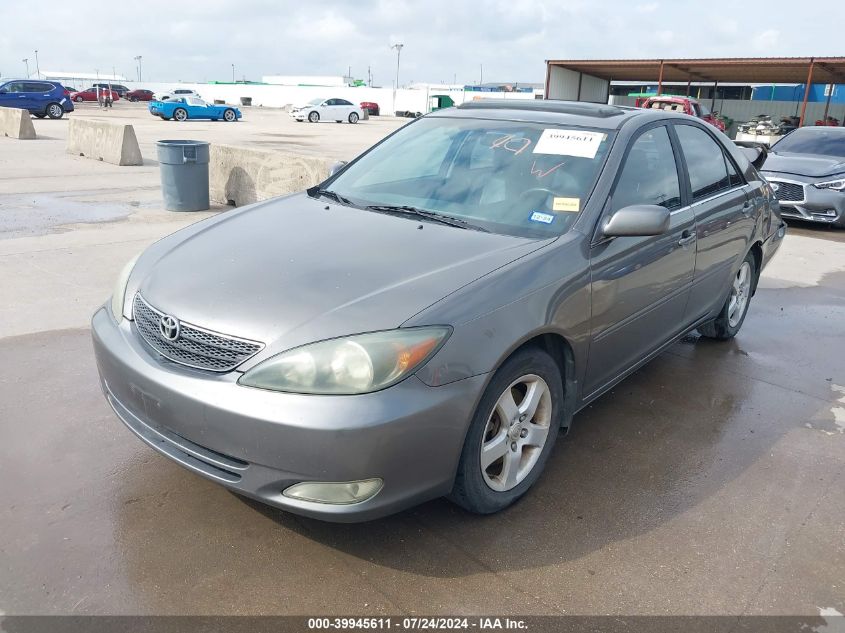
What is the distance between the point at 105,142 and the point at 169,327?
14.7 meters

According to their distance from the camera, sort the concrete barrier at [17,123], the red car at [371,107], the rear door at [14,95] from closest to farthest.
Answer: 1. the concrete barrier at [17,123]
2. the rear door at [14,95]
3. the red car at [371,107]

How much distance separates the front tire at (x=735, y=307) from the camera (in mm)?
5164

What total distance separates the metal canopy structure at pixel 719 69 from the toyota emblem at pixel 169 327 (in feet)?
84.0

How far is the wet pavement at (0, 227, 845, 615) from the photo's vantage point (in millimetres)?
2518

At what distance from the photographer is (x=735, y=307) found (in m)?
5.29

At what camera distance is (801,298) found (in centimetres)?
675

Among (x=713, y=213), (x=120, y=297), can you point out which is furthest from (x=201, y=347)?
(x=713, y=213)

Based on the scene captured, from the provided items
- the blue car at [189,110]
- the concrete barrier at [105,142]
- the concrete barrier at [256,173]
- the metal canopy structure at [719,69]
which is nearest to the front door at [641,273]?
the concrete barrier at [256,173]

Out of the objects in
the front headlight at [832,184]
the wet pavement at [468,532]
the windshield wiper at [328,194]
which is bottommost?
the wet pavement at [468,532]

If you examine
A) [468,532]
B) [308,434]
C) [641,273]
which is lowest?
[468,532]

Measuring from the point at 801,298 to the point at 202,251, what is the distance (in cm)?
589

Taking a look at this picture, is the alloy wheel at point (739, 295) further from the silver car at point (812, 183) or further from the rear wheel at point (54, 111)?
the rear wheel at point (54, 111)

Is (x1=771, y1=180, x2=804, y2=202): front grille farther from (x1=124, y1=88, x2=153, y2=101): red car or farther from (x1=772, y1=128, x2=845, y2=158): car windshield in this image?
(x1=124, y1=88, x2=153, y2=101): red car

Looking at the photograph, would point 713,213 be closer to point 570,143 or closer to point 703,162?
point 703,162
